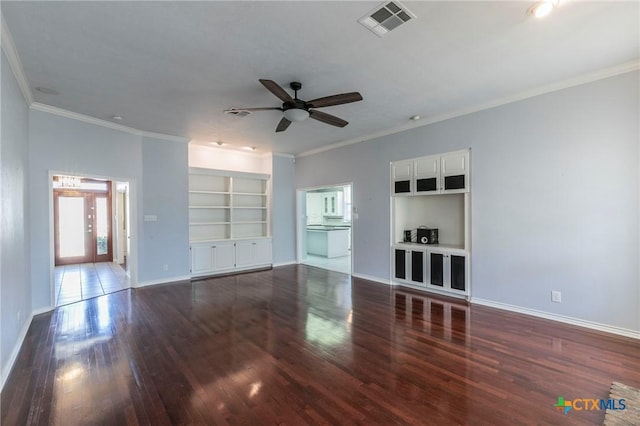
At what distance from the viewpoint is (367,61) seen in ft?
10.1

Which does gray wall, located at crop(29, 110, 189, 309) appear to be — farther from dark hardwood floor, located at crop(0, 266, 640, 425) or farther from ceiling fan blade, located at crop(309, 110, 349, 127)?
ceiling fan blade, located at crop(309, 110, 349, 127)

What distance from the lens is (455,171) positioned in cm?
471

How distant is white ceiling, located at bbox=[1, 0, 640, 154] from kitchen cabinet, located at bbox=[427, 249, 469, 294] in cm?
234

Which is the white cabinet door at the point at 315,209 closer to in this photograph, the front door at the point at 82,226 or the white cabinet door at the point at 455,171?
the front door at the point at 82,226

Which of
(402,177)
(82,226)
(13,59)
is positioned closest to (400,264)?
(402,177)

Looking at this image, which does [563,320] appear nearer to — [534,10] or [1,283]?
[534,10]

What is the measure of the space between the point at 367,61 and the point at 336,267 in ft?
17.1

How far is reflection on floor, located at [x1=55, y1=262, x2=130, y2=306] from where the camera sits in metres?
5.05

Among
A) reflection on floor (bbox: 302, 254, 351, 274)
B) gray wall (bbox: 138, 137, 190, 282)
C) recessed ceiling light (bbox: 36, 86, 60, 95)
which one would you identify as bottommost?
reflection on floor (bbox: 302, 254, 351, 274)

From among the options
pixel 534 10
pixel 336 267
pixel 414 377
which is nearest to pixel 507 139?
pixel 534 10

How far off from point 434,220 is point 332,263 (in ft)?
10.6

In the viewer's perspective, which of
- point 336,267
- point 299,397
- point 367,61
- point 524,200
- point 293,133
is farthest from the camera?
point 336,267

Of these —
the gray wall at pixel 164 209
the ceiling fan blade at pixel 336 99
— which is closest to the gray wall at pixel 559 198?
the ceiling fan blade at pixel 336 99

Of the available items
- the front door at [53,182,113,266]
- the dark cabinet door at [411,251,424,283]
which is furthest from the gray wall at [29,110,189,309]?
the dark cabinet door at [411,251,424,283]
